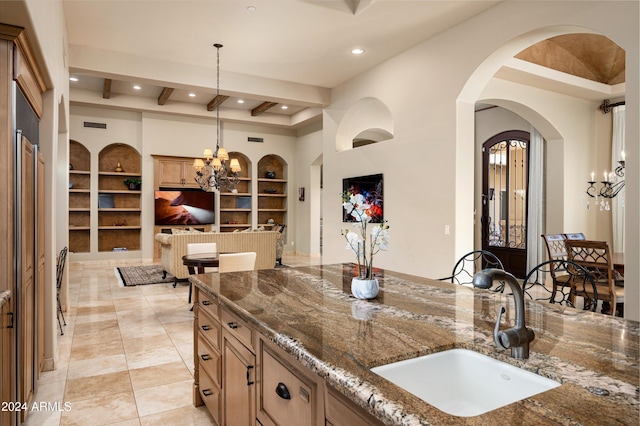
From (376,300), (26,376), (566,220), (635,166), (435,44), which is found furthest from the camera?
(566,220)

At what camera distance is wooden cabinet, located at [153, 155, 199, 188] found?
9.83 metres

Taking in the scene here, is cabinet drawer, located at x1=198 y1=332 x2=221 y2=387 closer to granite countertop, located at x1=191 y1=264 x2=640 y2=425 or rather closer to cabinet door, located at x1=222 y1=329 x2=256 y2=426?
cabinet door, located at x1=222 y1=329 x2=256 y2=426

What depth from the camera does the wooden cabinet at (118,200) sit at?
989 centimetres

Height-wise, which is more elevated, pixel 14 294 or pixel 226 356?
pixel 14 294

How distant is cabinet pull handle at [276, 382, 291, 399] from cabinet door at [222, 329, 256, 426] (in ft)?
0.85

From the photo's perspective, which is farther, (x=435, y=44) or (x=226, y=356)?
(x=435, y=44)

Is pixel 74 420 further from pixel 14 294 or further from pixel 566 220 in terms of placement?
pixel 566 220

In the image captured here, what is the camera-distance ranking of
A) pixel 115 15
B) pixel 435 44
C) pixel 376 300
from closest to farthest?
pixel 376 300 < pixel 115 15 < pixel 435 44

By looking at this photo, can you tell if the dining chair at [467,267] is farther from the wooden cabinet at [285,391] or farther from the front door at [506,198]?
the wooden cabinet at [285,391]

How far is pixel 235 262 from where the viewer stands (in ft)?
15.4

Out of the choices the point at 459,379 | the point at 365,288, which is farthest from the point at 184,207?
the point at 459,379

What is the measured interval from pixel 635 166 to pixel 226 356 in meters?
3.10

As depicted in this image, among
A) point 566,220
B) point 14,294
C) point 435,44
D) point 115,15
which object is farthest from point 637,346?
point 566,220

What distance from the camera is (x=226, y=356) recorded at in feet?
6.63
